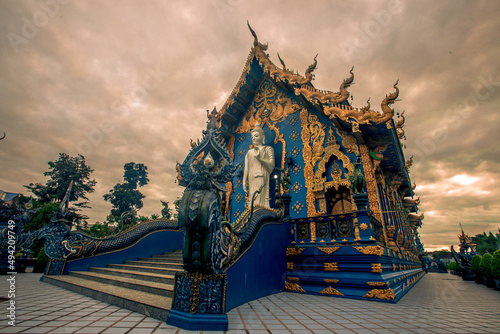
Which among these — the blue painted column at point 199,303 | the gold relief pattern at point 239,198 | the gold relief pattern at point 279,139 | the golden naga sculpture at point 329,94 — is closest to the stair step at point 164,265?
the blue painted column at point 199,303

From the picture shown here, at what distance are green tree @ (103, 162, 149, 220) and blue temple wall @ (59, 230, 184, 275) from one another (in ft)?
60.0

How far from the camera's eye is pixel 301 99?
9.45 meters

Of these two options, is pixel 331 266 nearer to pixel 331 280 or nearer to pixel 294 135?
pixel 331 280

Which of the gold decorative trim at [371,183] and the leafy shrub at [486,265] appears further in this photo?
the leafy shrub at [486,265]

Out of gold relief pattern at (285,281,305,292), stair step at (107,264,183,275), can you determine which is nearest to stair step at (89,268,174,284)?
stair step at (107,264,183,275)

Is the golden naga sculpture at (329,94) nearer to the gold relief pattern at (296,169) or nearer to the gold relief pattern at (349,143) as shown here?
the gold relief pattern at (349,143)

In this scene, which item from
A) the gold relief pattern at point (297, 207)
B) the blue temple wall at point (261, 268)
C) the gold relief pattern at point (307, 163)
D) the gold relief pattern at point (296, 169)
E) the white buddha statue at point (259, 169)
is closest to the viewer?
the blue temple wall at point (261, 268)

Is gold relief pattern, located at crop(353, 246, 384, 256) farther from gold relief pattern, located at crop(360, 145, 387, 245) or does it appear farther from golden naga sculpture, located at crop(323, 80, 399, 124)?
golden naga sculpture, located at crop(323, 80, 399, 124)

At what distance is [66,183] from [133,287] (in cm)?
2575

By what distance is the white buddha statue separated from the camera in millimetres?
9081

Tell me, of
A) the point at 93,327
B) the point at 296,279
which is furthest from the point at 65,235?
the point at 296,279

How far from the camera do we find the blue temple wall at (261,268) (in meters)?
3.80

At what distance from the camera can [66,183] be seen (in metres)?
23.3

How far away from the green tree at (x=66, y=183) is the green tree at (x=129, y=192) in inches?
101
